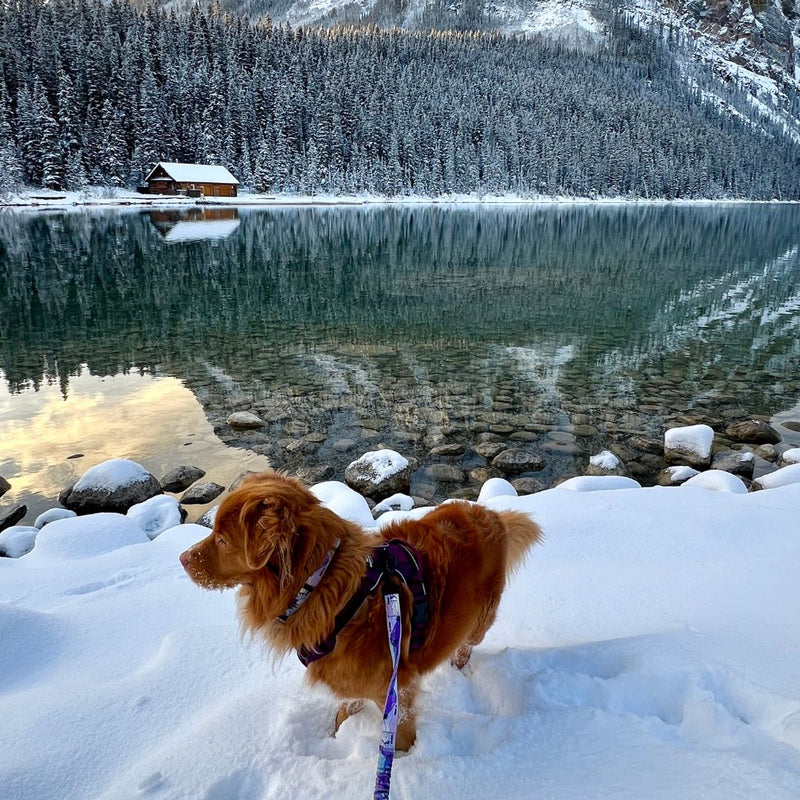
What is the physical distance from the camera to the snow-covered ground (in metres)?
2.28

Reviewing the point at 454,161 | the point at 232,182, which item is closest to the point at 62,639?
the point at 232,182

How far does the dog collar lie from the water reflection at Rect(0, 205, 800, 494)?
258 inches

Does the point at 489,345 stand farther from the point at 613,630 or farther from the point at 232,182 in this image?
the point at 232,182

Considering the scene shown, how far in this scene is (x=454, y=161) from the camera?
341 feet

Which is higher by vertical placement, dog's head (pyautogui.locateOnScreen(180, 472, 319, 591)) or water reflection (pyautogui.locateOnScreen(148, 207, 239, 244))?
dog's head (pyautogui.locateOnScreen(180, 472, 319, 591))

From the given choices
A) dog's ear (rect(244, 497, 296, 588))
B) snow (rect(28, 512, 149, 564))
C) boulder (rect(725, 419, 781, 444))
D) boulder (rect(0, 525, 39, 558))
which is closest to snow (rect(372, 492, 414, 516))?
snow (rect(28, 512, 149, 564))

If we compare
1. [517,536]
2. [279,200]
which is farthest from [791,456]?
[279,200]

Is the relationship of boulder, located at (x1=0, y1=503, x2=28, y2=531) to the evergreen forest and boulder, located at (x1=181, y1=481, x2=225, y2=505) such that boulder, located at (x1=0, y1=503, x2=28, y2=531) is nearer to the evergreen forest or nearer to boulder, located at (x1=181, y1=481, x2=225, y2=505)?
boulder, located at (x1=181, y1=481, x2=225, y2=505)

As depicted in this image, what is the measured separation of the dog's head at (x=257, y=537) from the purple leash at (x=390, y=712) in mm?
472

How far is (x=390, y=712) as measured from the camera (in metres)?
2.13

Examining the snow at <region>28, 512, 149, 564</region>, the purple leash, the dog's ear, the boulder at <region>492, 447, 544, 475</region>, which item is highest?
the dog's ear

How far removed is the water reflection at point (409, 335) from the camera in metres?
11.0

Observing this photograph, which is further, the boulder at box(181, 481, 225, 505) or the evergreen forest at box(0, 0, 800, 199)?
the evergreen forest at box(0, 0, 800, 199)

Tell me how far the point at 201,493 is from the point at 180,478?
0.69m
